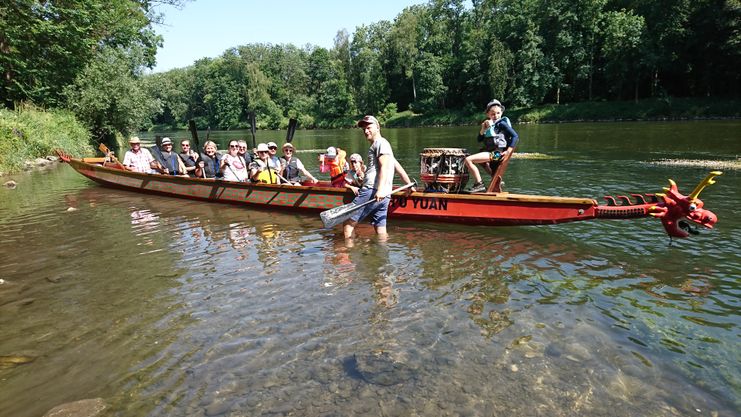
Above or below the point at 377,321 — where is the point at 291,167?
above

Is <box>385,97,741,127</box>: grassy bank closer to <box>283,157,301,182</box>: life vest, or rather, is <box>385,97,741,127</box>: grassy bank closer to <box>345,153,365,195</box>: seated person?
<box>345,153,365,195</box>: seated person

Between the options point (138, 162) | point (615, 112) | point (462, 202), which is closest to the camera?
point (462, 202)

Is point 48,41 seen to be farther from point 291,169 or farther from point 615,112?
point 615,112

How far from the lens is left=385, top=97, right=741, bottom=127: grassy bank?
3918 centimetres

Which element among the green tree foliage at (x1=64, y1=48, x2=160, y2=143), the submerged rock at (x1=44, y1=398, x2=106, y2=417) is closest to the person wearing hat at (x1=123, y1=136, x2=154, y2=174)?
the submerged rock at (x1=44, y1=398, x2=106, y2=417)

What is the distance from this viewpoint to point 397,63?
229 feet

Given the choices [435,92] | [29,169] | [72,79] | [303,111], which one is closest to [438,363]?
[29,169]

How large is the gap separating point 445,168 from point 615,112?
43.7 meters

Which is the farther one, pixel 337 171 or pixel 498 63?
pixel 498 63

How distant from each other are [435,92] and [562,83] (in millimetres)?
16612

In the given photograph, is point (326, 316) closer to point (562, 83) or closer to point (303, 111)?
point (562, 83)

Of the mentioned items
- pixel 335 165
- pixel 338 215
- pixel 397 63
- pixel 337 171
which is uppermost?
pixel 397 63

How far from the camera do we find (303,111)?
82000mm

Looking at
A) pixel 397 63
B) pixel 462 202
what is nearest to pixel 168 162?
pixel 462 202
